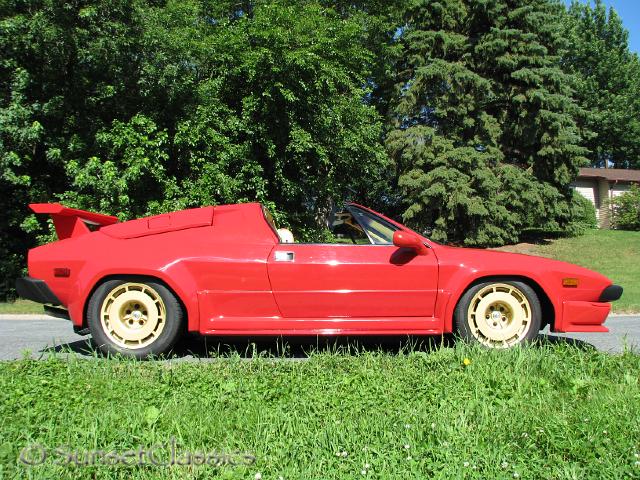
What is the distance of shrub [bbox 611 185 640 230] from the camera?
89.5 feet

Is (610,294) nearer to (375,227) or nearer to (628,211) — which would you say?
(375,227)

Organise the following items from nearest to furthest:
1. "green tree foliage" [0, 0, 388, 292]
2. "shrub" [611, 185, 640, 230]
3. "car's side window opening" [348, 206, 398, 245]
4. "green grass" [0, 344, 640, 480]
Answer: "green grass" [0, 344, 640, 480] < "car's side window opening" [348, 206, 398, 245] < "green tree foliage" [0, 0, 388, 292] < "shrub" [611, 185, 640, 230]

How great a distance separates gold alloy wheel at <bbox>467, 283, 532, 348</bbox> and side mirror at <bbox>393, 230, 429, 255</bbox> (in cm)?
64

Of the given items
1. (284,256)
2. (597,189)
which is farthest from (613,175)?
(284,256)

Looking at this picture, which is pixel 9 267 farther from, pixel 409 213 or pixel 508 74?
pixel 508 74

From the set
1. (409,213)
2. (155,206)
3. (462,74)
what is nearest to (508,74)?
(462,74)

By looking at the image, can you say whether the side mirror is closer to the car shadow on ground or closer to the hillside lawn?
the car shadow on ground

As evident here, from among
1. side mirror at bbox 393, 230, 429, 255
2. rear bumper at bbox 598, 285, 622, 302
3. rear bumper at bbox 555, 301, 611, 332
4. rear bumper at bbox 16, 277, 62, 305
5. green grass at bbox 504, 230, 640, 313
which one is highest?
side mirror at bbox 393, 230, 429, 255

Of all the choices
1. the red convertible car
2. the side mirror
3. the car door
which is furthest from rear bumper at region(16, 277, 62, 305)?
the side mirror

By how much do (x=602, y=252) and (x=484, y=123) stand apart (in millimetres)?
6622

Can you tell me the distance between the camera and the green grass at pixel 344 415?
254 cm

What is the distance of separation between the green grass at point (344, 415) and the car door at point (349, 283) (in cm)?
68

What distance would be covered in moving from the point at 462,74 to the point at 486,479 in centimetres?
1950

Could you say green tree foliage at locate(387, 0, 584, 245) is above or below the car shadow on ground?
above
